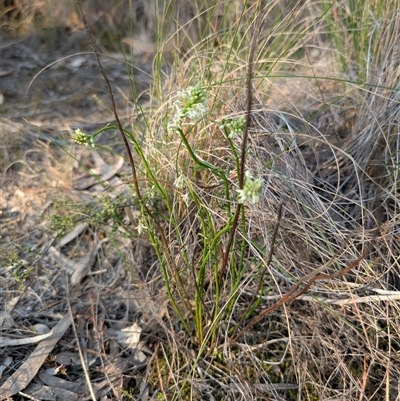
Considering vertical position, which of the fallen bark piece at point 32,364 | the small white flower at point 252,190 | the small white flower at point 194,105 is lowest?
the fallen bark piece at point 32,364

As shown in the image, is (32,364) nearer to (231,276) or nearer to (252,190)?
(231,276)

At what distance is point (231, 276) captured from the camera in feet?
4.70

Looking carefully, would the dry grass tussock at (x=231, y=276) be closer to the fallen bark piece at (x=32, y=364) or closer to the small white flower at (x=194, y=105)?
the fallen bark piece at (x=32, y=364)

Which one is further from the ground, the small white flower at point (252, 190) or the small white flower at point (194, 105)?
the small white flower at point (194, 105)

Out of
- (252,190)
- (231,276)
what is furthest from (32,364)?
(252,190)

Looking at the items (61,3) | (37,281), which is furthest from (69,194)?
(61,3)

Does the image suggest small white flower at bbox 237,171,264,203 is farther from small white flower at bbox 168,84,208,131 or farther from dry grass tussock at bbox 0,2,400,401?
dry grass tussock at bbox 0,2,400,401

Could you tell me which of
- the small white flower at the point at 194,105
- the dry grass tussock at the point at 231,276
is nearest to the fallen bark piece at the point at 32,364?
the dry grass tussock at the point at 231,276

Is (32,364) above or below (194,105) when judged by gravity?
below

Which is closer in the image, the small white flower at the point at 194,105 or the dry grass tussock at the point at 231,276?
the small white flower at the point at 194,105

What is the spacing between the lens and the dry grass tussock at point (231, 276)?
144 cm

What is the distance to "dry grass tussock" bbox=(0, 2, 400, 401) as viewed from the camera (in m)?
1.44

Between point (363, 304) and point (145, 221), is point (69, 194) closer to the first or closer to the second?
point (145, 221)

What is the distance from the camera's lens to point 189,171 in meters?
1.60
